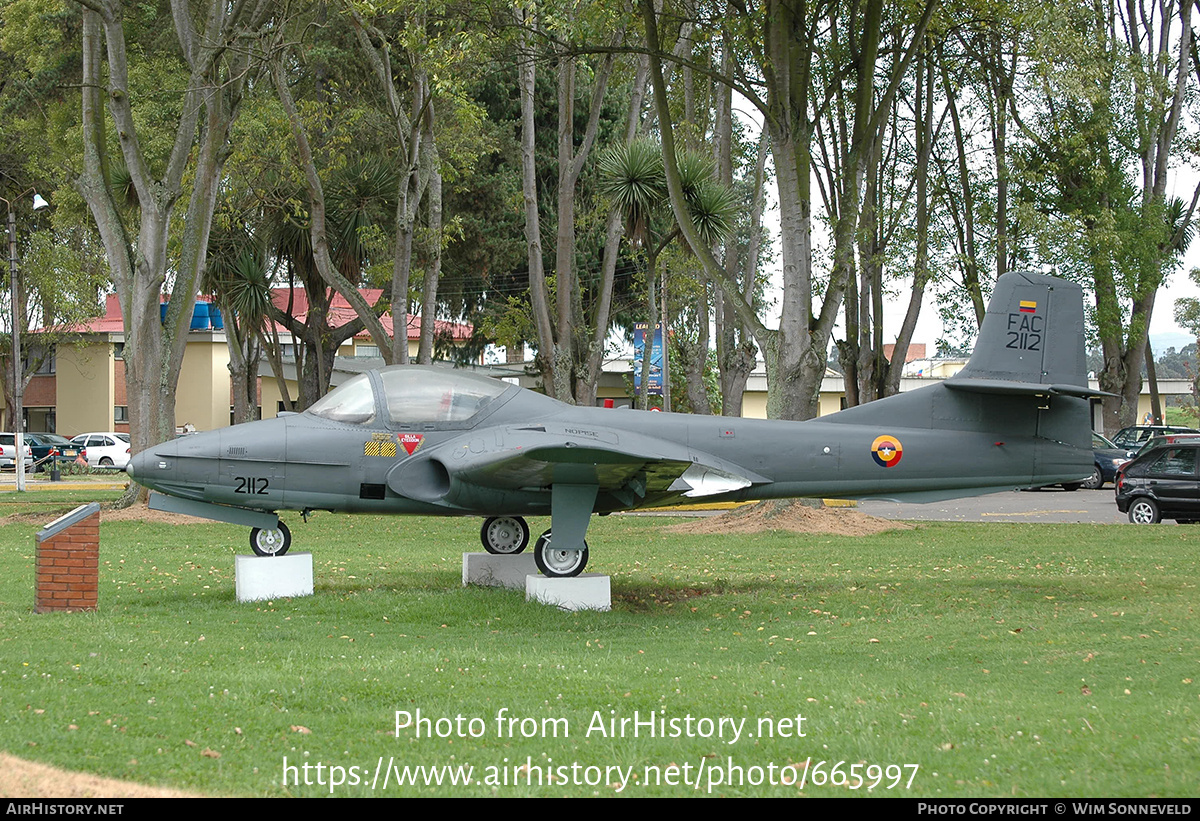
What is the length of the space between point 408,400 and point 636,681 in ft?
16.1

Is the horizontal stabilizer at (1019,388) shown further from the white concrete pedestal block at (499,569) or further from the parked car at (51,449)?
the parked car at (51,449)

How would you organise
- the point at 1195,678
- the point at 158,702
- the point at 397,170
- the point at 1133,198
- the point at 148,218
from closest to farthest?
the point at 158,702 < the point at 1195,678 < the point at 148,218 < the point at 397,170 < the point at 1133,198

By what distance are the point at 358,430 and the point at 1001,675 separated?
21.4ft

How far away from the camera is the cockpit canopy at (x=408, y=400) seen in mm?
11055

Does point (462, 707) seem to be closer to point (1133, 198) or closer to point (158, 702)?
point (158, 702)

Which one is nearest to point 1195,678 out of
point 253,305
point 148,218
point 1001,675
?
point 1001,675

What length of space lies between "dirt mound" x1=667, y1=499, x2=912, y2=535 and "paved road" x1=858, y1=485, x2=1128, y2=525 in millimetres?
3533

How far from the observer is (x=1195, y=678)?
7531 mm

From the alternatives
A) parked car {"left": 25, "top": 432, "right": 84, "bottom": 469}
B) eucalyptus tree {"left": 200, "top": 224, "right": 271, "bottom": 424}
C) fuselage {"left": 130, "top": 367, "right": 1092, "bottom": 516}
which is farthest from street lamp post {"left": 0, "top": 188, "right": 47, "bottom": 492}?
fuselage {"left": 130, "top": 367, "right": 1092, "bottom": 516}

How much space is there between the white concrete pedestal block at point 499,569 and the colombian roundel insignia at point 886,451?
12.8 ft

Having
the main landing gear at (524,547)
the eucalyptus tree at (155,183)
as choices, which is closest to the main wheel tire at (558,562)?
the main landing gear at (524,547)

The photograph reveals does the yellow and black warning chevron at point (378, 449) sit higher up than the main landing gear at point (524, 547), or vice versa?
the yellow and black warning chevron at point (378, 449)

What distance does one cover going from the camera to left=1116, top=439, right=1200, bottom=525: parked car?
66.6ft

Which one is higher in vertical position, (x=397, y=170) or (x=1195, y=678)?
(x=397, y=170)
